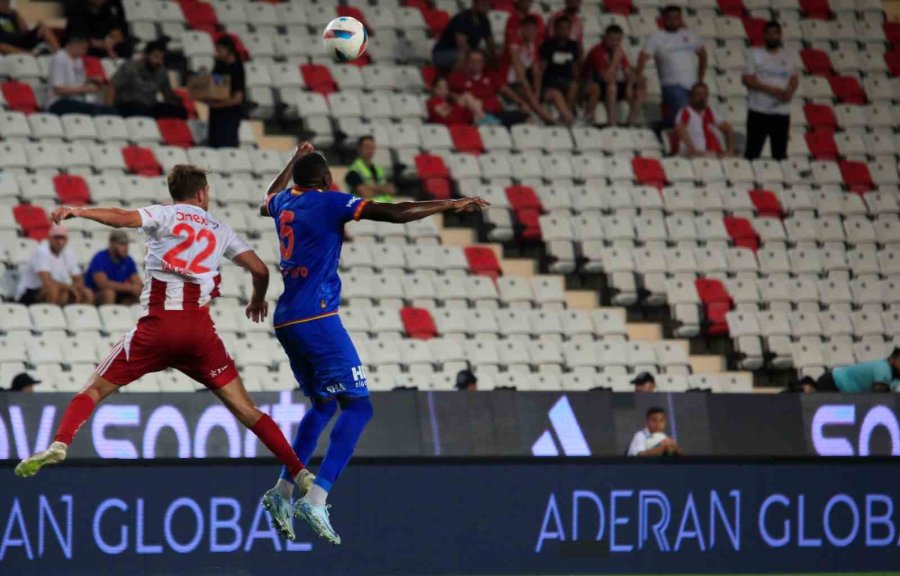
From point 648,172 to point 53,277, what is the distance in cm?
792

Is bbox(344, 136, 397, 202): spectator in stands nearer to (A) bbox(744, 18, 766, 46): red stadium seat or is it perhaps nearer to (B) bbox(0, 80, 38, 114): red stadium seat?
(B) bbox(0, 80, 38, 114): red stadium seat

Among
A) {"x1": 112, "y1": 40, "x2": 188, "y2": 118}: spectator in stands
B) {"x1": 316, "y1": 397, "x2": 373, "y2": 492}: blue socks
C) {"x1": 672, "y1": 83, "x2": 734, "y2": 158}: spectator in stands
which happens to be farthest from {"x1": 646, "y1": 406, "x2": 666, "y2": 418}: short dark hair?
{"x1": 672, "y1": 83, "x2": 734, "y2": 158}: spectator in stands

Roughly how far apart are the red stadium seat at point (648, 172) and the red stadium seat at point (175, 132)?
18.1 feet

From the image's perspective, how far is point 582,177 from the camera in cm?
2047

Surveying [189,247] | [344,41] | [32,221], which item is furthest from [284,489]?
[32,221]

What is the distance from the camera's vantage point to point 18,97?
18266 millimetres

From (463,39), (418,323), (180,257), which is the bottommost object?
(418,323)

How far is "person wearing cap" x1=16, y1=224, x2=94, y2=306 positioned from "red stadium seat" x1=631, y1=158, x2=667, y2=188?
741 centimetres

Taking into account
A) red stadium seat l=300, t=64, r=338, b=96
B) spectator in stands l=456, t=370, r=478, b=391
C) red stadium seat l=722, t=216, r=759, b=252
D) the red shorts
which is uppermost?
red stadium seat l=300, t=64, r=338, b=96

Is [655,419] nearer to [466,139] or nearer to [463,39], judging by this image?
[466,139]

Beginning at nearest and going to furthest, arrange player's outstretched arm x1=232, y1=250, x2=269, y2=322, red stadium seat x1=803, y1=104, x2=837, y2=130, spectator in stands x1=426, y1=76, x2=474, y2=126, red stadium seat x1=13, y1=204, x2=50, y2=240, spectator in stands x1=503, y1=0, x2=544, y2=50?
1. player's outstretched arm x1=232, y1=250, x2=269, y2=322
2. red stadium seat x1=13, y1=204, x2=50, y2=240
3. spectator in stands x1=426, y1=76, x2=474, y2=126
4. spectator in stands x1=503, y1=0, x2=544, y2=50
5. red stadium seat x1=803, y1=104, x2=837, y2=130

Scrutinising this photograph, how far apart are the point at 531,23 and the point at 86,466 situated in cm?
1100

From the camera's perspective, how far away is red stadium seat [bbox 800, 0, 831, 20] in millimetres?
24328

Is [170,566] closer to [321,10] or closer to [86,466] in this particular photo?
[86,466]
